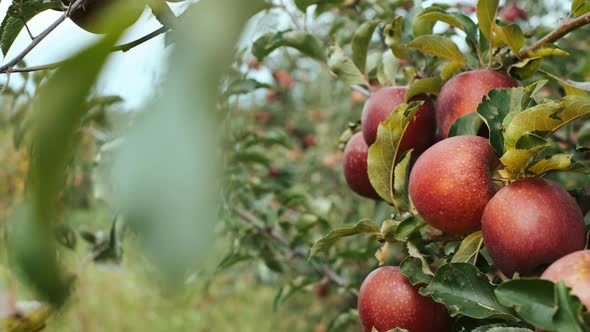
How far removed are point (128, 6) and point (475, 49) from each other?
0.83 m

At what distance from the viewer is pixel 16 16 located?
19.4 inches

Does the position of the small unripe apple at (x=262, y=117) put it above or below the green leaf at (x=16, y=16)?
below

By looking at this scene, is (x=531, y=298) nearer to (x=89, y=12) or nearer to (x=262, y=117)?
(x=89, y=12)

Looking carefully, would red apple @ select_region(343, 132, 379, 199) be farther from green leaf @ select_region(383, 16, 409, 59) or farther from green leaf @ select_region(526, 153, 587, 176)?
green leaf @ select_region(526, 153, 587, 176)

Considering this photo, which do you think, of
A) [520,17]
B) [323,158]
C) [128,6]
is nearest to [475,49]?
[128,6]

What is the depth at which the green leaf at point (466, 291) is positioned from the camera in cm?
61

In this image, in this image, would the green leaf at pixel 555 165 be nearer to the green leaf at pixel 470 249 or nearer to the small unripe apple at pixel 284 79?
the green leaf at pixel 470 249

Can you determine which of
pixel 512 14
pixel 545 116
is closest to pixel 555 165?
pixel 545 116

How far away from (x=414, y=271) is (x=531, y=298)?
0.76 ft

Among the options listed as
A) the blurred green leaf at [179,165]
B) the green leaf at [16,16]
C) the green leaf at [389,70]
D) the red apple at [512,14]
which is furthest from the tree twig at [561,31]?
the red apple at [512,14]

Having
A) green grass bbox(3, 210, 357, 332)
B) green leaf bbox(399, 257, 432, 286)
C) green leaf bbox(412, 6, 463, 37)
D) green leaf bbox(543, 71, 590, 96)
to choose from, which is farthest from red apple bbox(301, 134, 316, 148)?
green leaf bbox(399, 257, 432, 286)

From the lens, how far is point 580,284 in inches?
18.8

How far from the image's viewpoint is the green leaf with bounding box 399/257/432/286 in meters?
0.69

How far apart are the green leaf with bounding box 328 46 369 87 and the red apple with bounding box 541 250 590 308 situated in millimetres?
537
